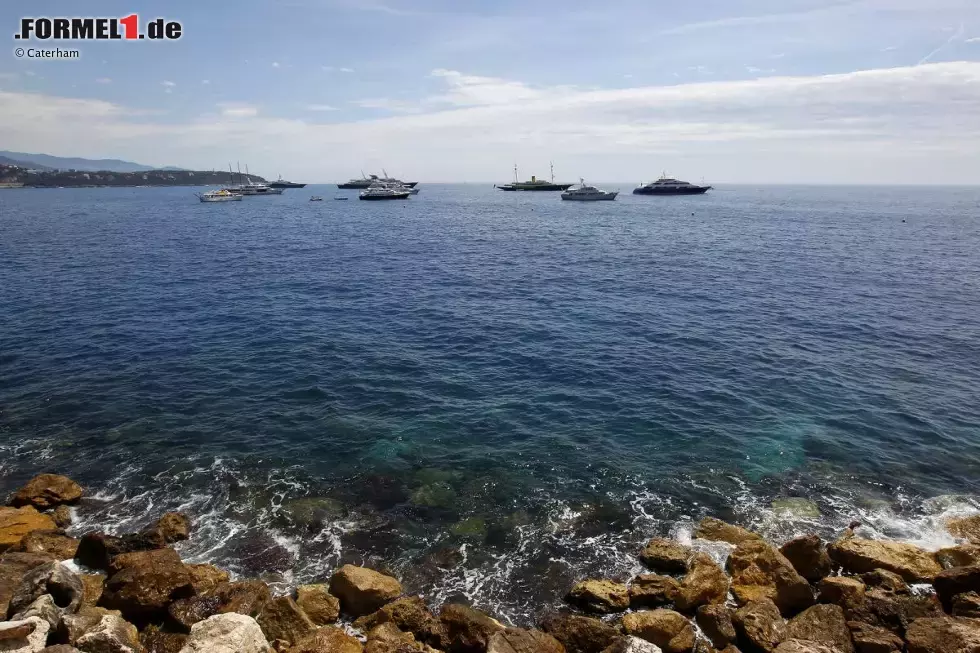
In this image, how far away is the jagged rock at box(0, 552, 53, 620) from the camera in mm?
14910

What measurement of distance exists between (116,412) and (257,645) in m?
21.0

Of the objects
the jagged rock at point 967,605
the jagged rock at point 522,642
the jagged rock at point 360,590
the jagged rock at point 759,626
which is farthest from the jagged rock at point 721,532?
the jagged rock at point 360,590

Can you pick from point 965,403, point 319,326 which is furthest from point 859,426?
point 319,326

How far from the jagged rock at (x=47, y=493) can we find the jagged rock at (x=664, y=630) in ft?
71.2

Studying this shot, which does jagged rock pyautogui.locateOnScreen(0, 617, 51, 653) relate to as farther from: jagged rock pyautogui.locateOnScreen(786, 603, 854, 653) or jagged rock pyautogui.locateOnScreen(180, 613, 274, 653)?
jagged rock pyautogui.locateOnScreen(786, 603, 854, 653)

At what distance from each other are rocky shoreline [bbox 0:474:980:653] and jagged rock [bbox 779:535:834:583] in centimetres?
4

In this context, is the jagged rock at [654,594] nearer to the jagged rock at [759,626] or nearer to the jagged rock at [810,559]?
the jagged rock at [759,626]

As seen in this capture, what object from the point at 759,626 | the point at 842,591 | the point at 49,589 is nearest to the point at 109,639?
the point at 49,589

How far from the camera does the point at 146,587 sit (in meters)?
15.4

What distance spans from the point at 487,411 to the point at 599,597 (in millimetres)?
13277

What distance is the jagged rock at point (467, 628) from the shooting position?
14.6 metres

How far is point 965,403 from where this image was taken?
29203 mm

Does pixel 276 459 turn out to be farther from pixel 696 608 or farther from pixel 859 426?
pixel 859 426

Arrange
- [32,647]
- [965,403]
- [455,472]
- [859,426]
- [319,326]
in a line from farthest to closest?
[319,326]
[965,403]
[859,426]
[455,472]
[32,647]
